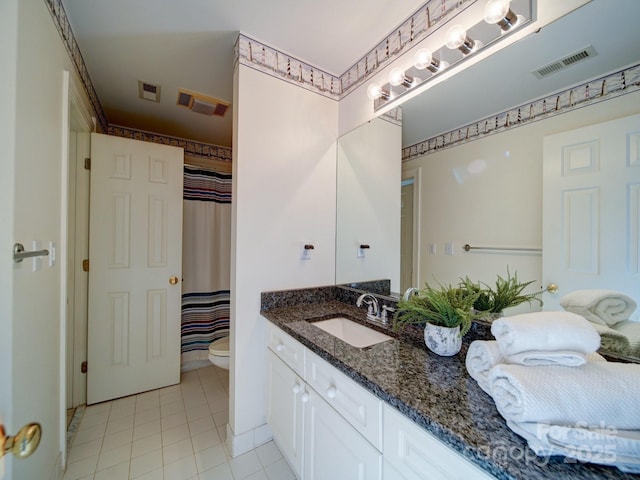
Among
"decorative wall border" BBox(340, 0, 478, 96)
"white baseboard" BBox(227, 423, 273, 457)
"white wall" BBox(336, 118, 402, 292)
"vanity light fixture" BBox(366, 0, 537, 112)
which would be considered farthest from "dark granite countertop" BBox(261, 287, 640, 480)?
"decorative wall border" BBox(340, 0, 478, 96)

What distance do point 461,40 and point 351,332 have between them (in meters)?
1.48

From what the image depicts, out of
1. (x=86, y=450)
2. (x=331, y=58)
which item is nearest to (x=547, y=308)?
(x=331, y=58)

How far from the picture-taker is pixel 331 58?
5.45ft

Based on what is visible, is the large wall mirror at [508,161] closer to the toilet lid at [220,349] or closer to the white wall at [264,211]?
the white wall at [264,211]

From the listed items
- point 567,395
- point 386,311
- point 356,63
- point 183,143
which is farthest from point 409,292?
point 183,143

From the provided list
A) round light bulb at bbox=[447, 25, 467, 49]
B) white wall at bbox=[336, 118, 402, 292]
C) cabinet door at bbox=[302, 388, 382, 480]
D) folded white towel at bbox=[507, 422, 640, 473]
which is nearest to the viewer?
folded white towel at bbox=[507, 422, 640, 473]

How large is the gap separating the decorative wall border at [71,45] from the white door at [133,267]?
32 cm

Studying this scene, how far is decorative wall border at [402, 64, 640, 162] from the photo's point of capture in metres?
0.78

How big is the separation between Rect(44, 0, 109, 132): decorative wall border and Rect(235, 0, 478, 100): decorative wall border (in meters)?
0.78

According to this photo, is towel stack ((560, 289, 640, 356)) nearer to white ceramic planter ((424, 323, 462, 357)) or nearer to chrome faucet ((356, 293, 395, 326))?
white ceramic planter ((424, 323, 462, 357))

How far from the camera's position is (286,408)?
1.30 m

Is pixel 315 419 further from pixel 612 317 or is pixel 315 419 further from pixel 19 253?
pixel 19 253

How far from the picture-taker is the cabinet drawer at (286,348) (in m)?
1.20

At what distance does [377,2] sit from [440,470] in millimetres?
1822
